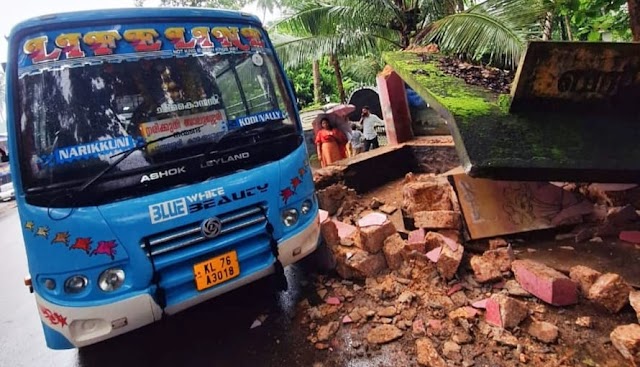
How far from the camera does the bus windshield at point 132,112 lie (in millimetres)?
2232

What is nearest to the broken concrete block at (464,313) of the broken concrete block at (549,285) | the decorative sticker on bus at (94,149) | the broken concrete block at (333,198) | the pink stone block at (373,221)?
the broken concrete block at (549,285)

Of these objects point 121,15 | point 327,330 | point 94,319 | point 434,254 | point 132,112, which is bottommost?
point 327,330

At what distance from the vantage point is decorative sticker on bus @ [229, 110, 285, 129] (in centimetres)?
276

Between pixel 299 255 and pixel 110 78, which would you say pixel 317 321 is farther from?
pixel 110 78

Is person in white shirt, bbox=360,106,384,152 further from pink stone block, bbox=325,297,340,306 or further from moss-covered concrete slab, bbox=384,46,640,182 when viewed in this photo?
pink stone block, bbox=325,297,340,306

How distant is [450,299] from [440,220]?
2.69 feet

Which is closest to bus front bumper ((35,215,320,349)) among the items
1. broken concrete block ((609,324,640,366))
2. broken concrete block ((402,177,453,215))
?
broken concrete block ((402,177,453,215))

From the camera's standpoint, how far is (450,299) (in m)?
2.82

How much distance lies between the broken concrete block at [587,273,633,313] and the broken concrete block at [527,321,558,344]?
392mm

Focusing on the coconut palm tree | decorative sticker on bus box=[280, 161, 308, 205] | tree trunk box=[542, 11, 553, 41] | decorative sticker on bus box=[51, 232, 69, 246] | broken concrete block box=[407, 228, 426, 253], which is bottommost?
broken concrete block box=[407, 228, 426, 253]

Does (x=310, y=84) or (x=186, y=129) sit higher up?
(x=186, y=129)

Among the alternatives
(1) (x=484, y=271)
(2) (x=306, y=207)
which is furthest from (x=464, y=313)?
(2) (x=306, y=207)

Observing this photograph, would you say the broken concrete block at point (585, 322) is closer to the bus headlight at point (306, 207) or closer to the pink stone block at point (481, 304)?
the pink stone block at point (481, 304)

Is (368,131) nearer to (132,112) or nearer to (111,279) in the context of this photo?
(132,112)
